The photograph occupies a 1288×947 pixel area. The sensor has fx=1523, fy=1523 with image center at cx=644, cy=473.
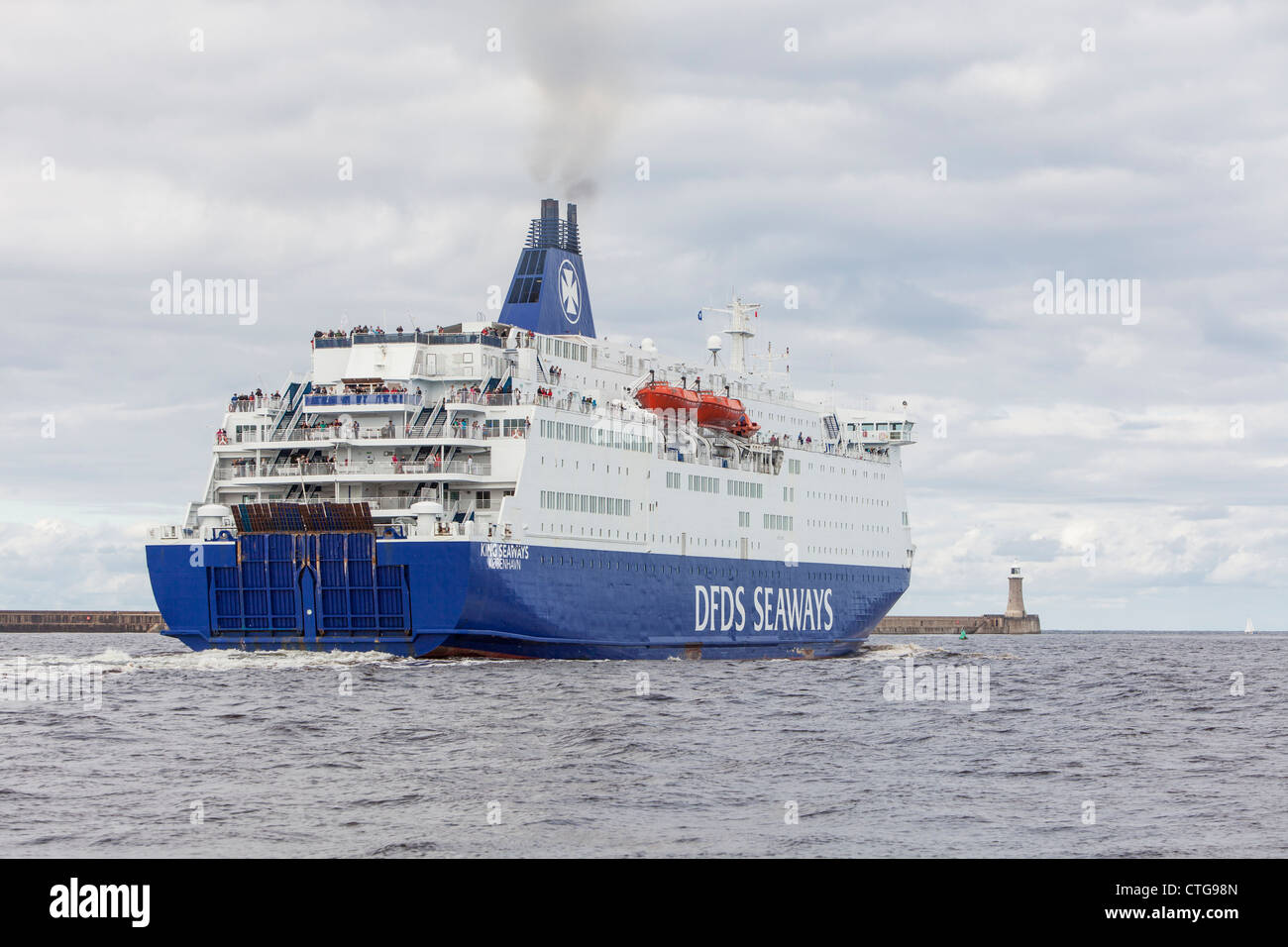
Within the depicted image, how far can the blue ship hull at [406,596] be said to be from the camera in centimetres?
4819

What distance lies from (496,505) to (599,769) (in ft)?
82.2

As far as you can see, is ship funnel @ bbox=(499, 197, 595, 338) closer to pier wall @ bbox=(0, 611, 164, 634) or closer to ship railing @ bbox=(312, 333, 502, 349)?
ship railing @ bbox=(312, 333, 502, 349)

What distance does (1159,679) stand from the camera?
62.8 meters

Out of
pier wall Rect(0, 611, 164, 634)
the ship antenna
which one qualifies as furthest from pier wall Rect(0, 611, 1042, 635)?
the ship antenna

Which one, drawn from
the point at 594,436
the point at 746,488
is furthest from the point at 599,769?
the point at 746,488

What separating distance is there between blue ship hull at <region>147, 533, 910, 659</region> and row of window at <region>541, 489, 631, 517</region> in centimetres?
158

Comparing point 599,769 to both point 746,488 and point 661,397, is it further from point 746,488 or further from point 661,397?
point 746,488

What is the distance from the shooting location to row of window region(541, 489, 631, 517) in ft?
173

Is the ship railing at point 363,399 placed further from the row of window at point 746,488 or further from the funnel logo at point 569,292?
the row of window at point 746,488

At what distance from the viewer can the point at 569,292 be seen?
63000 mm

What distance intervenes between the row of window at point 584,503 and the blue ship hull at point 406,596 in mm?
1577

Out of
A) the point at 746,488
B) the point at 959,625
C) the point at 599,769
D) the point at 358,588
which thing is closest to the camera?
the point at 599,769

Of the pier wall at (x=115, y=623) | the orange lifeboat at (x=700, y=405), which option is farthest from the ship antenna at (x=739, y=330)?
the pier wall at (x=115, y=623)
